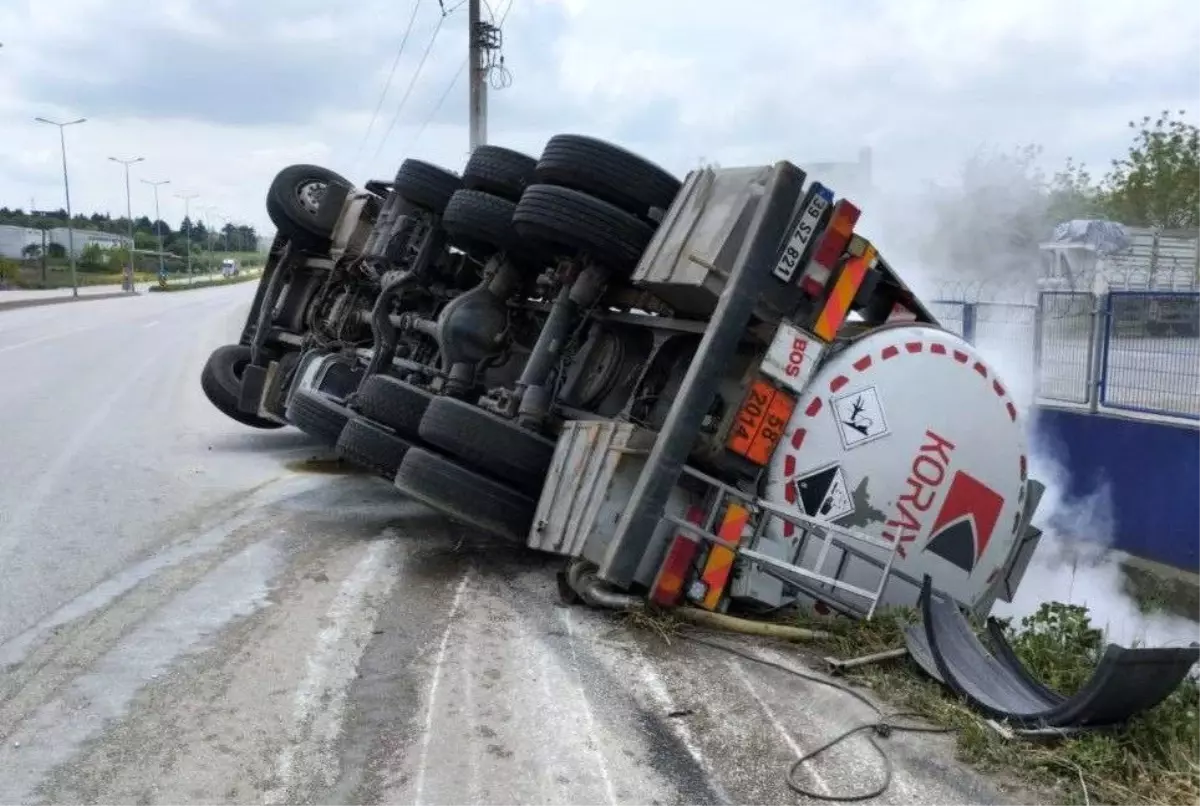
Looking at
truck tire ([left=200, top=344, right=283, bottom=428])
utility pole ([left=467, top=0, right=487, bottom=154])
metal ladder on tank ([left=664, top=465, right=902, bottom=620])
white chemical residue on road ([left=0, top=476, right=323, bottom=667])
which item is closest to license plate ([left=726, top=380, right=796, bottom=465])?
metal ladder on tank ([left=664, top=465, right=902, bottom=620])

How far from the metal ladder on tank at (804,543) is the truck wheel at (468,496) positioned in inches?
36.2

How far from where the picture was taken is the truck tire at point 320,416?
274 inches

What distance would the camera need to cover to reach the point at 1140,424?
8.35 meters

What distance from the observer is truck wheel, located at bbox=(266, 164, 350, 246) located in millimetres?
9289

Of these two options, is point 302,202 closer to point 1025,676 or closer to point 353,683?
point 353,683

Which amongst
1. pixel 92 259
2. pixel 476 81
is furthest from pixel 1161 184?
pixel 92 259

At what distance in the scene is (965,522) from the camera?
521 centimetres

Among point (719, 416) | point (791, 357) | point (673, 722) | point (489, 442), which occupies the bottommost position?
point (673, 722)

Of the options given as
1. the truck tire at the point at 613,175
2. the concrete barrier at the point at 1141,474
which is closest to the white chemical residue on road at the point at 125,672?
the truck tire at the point at 613,175

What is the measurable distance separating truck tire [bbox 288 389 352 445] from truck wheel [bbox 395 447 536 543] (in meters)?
1.69

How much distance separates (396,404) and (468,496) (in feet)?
3.47

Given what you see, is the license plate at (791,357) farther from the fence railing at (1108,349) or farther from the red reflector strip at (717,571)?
the fence railing at (1108,349)

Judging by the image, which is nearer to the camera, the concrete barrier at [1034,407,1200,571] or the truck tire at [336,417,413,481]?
the truck tire at [336,417,413,481]

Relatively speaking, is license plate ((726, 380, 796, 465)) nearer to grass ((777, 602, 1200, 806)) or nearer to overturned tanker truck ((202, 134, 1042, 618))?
overturned tanker truck ((202, 134, 1042, 618))
